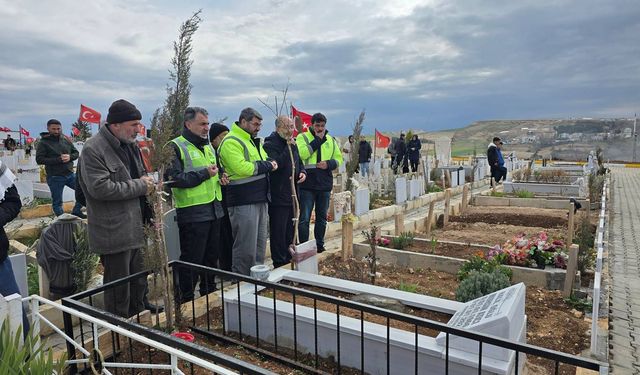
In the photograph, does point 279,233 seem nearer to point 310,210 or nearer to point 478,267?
point 310,210

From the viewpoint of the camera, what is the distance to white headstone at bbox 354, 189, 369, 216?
9016mm

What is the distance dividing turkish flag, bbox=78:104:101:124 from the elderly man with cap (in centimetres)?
1025

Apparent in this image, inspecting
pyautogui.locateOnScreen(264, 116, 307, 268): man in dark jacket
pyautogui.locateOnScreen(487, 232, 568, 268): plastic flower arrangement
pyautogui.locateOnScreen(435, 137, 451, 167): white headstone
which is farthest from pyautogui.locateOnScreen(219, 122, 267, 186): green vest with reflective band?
pyautogui.locateOnScreen(435, 137, 451, 167): white headstone

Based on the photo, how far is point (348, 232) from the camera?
18.6ft

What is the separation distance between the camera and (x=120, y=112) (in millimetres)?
3383

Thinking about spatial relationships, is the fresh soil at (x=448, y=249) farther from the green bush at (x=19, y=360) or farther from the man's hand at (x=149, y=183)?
the green bush at (x=19, y=360)

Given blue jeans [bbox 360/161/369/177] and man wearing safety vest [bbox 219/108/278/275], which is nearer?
man wearing safety vest [bbox 219/108/278/275]

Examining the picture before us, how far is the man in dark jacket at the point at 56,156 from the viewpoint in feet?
22.9

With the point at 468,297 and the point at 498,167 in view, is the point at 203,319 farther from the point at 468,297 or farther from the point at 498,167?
the point at 498,167

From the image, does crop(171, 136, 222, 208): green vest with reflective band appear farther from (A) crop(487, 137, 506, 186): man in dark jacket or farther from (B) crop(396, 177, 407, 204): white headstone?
(A) crop(487, 137, 506, 186): man in dark jacket

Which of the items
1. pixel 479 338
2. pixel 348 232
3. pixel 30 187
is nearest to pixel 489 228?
pixel 348 232

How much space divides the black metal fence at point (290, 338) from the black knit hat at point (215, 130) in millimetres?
1764

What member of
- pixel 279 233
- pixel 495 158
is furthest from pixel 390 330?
pixel 495 158

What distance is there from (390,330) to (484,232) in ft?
18.3
